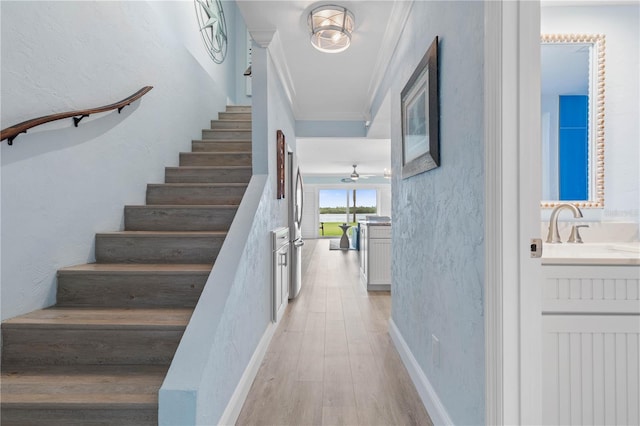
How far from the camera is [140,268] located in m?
1.98

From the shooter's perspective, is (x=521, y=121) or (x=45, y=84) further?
(x=45, y=84)

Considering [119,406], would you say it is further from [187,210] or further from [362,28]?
[362,28]

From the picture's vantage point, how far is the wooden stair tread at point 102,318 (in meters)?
1.58

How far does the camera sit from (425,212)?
1.81 m

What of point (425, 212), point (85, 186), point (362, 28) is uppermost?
point (362, 28)

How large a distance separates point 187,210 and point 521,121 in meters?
2.16

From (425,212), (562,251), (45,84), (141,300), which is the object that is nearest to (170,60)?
(45,84)

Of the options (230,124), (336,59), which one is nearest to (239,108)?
(230,124)

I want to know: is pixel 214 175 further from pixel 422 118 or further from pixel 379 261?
pixel 379 261

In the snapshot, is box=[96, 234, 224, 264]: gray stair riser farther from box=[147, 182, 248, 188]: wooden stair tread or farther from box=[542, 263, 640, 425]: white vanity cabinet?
box=[542, 263, 640, 425]: white vanity cabinet

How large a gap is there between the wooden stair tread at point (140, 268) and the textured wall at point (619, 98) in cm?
226

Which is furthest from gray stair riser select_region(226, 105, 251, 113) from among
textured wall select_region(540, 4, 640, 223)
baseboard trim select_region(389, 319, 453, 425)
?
textured wall select_region(540, 4, 640, 223)

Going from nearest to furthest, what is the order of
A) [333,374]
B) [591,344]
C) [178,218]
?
[591,344], [333,374], [178,218]

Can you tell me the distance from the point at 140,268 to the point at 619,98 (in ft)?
9.22
